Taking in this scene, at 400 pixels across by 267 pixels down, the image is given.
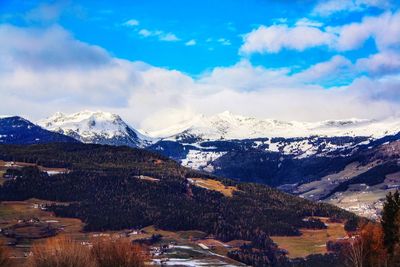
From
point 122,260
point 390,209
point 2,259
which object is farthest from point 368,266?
point 2,259

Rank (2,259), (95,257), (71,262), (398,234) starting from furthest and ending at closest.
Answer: (398,234) → (95,257) → (2,259) → (71,262)

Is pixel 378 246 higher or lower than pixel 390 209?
lower

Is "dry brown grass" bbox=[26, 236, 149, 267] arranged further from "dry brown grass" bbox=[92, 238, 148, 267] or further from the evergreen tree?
the evergreen tree

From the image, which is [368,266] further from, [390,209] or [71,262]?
[71,262]

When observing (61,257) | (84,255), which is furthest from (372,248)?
(61,257)

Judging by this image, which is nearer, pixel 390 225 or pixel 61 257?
pixel 61 257

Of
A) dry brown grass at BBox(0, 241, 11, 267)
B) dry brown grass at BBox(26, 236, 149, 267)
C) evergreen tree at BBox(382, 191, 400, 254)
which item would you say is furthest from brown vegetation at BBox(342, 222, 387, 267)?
dry brown grass at BBox(0, 241, 11, 267)

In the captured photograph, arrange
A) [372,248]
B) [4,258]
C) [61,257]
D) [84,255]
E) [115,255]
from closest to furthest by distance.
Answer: [61,257], [84,255], [4,258], [115,255], [372,248]

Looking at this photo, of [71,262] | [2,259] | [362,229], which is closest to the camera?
[71,262]

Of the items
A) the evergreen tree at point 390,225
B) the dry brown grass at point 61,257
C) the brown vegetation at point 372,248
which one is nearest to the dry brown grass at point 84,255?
the dry brown grass at point 61,257

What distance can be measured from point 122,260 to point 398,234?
75926 millimetres

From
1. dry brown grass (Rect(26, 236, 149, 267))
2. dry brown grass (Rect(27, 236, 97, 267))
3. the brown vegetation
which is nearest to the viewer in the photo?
dry brown grass (Rect(27, 236, 97, 267))

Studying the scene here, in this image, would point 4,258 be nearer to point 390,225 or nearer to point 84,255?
point 84,255

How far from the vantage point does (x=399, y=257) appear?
162 meters
